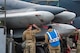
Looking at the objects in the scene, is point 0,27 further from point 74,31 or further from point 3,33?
point 74,31

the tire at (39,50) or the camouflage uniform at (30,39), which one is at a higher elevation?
the camouflage uniform at (30,39)

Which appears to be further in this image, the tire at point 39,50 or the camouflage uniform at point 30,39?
the tire at point 39,50

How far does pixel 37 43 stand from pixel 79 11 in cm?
530

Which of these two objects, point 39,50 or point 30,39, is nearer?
point 30,39

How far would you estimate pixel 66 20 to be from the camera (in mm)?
13266

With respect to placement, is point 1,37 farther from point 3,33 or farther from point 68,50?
point 68,50

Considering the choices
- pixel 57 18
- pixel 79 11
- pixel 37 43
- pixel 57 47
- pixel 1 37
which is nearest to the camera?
pixel 1 37

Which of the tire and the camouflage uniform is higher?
the camouflage uniform

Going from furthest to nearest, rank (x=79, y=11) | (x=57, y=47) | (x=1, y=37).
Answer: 1. (x=79, y=11)
2. (x=57, y=47)
3. (x=1, y=37)

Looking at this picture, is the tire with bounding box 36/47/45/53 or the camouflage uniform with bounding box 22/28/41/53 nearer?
the camouflage uniform with bounding box 22/28/41/53

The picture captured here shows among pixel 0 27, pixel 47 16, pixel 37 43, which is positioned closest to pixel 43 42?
pixel 37 43

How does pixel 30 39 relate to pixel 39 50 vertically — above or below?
above

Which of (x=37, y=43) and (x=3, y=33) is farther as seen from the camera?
(x=37, y=43)

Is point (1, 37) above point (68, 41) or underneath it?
above
